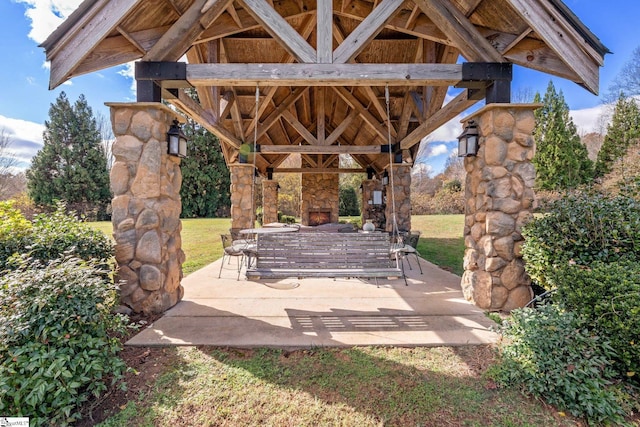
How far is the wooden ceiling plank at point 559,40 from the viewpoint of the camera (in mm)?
3195

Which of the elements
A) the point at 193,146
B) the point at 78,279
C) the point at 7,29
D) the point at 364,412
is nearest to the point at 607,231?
the point at 364,412

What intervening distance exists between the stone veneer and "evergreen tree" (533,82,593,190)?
12804mm

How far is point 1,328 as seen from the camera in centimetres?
198

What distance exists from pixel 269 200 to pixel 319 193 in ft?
7.54

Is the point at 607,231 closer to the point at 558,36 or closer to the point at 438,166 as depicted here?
the point at 558,36

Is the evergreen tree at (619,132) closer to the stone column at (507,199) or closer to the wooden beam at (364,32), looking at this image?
the stone column at (507,199)

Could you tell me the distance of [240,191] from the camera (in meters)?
8.69

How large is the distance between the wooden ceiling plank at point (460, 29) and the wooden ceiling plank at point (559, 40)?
0.48 meters

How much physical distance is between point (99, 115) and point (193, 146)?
1105 cm

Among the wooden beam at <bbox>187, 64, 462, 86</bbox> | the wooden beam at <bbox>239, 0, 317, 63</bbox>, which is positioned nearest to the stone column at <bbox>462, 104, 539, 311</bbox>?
the wooden beam at <bbox>187, 64, 462, 86</bbox>

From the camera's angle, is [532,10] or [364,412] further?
[532,10]

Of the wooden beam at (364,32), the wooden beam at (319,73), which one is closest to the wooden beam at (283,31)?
the wooden beam at (319,73)

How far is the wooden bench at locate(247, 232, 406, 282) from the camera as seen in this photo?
3766 millimetres

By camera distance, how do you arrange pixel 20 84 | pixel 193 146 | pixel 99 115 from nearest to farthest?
pixel 20 84 < pixel 193 146 < pixel 99 115
